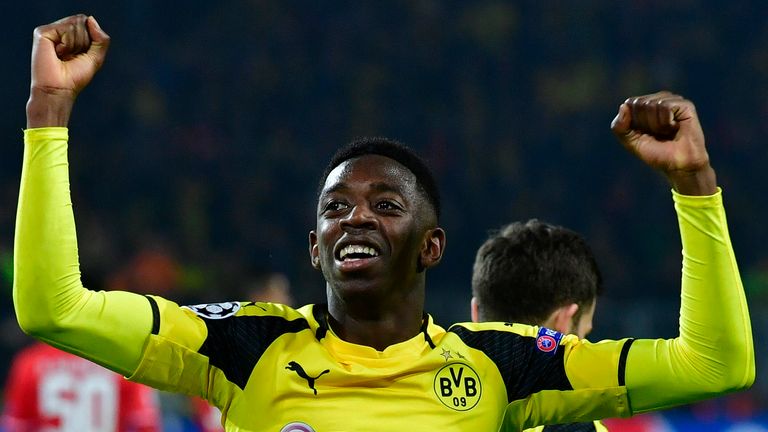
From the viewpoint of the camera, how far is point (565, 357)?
282cm

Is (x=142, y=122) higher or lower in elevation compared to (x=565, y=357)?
higher

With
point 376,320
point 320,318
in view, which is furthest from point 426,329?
point 320,318

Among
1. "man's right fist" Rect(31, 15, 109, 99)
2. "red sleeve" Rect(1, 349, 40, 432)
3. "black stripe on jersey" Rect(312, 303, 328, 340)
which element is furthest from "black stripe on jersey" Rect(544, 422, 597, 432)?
"red sleeve" Rect(1, 349, 40, 432)

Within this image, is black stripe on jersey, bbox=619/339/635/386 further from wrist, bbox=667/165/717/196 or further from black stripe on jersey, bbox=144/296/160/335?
black stripe on jersey, bbox=144/296/160/335

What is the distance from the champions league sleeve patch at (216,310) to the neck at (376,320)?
0.23 meters

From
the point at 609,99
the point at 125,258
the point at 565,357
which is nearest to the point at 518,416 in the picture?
the point at 565,357

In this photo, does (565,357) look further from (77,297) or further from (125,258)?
(125,258)

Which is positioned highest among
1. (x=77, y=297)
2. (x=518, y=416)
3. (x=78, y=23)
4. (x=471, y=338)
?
(x=78, y=23)

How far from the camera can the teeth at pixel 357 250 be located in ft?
8.83

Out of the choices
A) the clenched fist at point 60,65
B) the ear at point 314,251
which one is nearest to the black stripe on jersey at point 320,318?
the ear at point 314,251

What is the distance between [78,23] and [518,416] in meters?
1.31

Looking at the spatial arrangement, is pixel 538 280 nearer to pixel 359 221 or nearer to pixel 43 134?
pixel 359 221

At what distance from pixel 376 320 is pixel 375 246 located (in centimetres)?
22

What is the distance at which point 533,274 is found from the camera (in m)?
3.53
